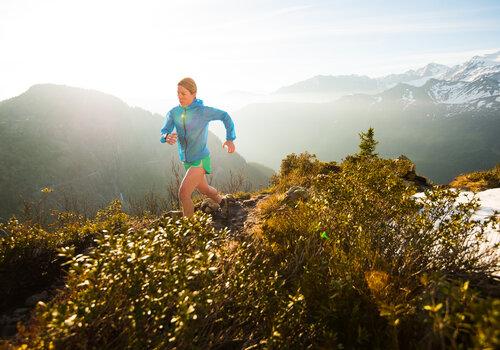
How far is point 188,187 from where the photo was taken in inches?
236

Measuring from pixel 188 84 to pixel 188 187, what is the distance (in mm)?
1909

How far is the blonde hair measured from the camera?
5824 mm

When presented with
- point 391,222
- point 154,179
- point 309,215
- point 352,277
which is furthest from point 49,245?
point 154,179

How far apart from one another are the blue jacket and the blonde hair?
244 mm

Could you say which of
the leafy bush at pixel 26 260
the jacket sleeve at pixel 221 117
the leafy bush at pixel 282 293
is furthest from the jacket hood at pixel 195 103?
the leafy bush at pixel 282 293

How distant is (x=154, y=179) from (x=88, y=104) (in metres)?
49.0

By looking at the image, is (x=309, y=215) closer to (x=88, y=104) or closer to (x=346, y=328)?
(x=346, y=328)

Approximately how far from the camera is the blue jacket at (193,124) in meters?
6.00

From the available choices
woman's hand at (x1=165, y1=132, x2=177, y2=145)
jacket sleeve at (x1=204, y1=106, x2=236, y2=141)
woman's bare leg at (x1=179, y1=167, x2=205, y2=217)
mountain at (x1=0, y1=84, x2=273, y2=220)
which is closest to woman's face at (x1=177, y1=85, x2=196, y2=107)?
jacket sleeve at (x1=204, y1=106, x2=236, y2=141)

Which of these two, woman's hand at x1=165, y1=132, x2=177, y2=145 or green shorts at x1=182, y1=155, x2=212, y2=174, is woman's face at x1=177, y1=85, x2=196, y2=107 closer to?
woman's hand at x1=165, y1=132, x2=177, y2=145

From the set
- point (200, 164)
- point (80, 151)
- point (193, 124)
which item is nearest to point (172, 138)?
point (193, 124)

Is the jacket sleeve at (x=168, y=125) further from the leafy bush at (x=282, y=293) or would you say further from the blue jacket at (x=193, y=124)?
the leafy bush at (x=282, y=293)

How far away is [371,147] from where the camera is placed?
92.4 ft

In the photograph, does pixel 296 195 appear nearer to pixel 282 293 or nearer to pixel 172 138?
pixel 172 138
